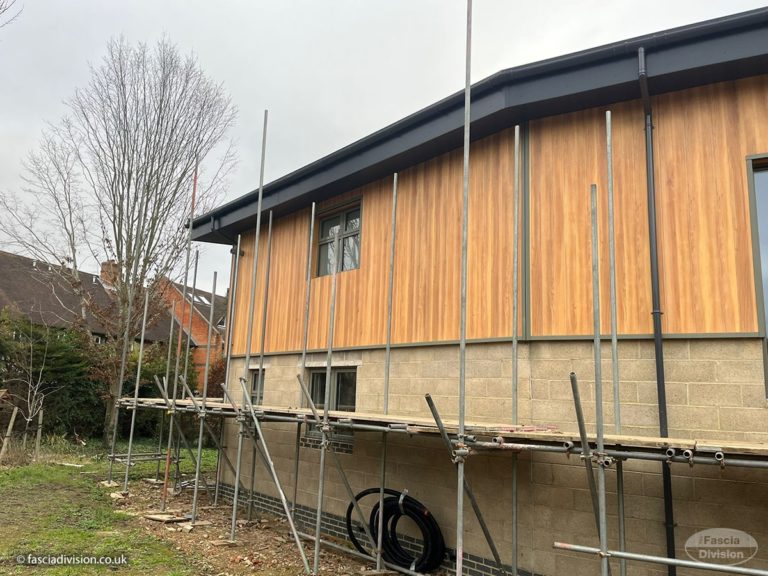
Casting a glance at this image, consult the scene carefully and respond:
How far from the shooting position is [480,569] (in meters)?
5.82

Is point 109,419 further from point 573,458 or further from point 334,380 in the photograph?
point 573,458

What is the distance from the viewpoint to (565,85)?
5.72 m

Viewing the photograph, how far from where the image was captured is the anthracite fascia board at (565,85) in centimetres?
500

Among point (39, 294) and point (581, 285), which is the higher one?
point (39, 294)

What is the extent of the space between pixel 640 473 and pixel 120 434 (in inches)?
683

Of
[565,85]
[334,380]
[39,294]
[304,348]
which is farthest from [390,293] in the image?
[39,294]

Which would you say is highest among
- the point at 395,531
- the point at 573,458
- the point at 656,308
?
the point at 656,308

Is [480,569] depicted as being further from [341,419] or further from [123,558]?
[123,558]

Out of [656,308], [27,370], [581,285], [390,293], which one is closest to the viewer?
[656,308]

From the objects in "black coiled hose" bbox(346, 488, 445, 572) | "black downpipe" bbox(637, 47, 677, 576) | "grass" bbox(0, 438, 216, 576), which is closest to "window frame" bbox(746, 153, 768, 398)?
"black downpipe" bbox(637, 47, 677, 576)

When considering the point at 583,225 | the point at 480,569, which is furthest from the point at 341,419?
the point at 583,225

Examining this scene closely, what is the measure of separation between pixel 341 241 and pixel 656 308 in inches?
207

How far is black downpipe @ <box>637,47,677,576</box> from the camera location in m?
4.70

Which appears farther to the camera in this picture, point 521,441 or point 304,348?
point 304,348
